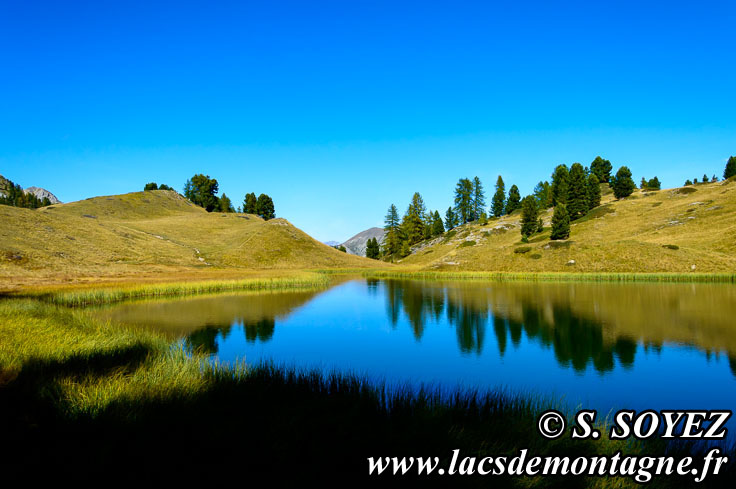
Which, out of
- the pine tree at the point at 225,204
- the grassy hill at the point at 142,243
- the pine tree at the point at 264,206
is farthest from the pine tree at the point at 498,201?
the pine tree at the point at 225,204

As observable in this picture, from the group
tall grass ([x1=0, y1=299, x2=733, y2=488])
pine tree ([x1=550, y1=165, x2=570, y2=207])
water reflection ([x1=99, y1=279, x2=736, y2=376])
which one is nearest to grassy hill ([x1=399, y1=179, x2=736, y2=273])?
pine tree ([x1=550, y1=165, x2=570, y2=207])

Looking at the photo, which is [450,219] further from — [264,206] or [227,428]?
[227,428]

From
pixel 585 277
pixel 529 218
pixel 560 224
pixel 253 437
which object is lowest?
pixel 585 277

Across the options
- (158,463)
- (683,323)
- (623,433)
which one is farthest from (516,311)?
(158,463)

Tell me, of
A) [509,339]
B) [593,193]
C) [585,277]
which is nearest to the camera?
[509,339]

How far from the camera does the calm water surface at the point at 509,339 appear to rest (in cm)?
1378

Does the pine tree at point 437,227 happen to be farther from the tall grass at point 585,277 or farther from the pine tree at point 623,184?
the tall grass at point 585,277

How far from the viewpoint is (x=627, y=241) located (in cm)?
7119

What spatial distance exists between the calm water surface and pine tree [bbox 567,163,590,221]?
88105 mm

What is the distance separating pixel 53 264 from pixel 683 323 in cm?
7772

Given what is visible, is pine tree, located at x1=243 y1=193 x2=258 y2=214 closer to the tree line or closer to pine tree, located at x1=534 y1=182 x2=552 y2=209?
the tree line

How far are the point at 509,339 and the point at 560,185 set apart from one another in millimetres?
127213

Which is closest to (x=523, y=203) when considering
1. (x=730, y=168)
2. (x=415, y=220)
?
(x=415, y=220)

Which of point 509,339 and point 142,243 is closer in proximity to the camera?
point 509,339
